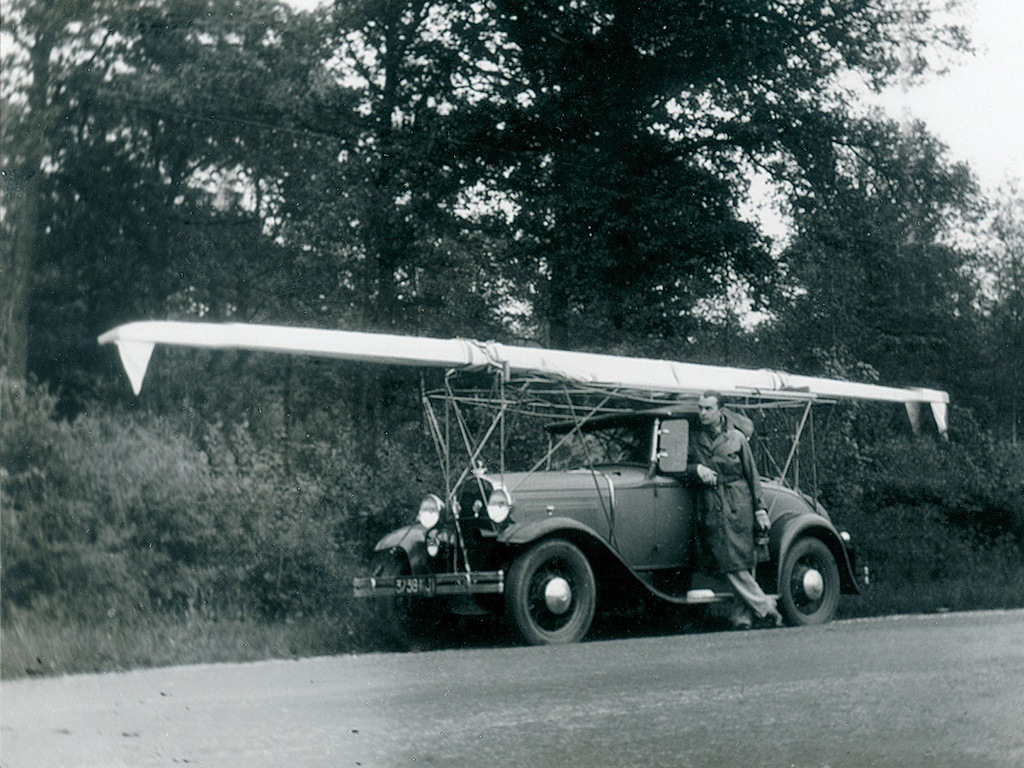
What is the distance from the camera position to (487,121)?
852 inches

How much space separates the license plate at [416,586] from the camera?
11484 millimetres

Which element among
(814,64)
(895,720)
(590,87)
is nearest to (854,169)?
(814,64)

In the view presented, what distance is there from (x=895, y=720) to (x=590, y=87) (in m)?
15.7

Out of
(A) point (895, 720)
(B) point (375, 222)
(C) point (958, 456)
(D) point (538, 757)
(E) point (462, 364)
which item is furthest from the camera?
(B) point (375, 222)

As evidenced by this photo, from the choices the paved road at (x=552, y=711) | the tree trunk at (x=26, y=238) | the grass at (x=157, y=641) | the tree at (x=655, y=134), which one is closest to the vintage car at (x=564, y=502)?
the grass at (x=157, y=641)

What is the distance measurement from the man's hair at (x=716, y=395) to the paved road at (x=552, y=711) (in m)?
3.41

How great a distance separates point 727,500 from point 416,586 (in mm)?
3219

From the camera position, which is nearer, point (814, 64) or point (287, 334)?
point (287, 334)

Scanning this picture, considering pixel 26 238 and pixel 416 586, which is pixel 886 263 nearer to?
pixel 416 586

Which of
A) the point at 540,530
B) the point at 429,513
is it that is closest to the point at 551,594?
the point at 540,530

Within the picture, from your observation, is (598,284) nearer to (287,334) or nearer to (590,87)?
(590,87)

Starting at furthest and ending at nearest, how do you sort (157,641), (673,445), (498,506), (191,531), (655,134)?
(655,134) → (673,445) → (191,531) → (498,506) → (157,641)

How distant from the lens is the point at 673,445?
44.3 feet

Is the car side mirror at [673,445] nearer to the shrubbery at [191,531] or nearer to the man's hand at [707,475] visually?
the man's hand at [707,475]
